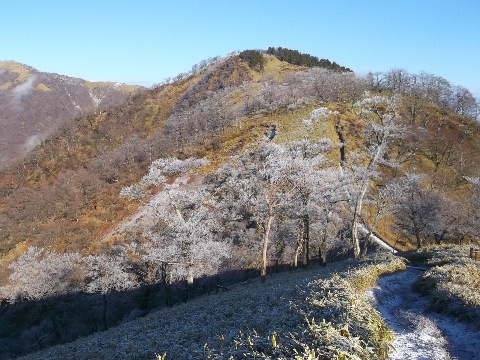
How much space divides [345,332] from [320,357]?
1.64m

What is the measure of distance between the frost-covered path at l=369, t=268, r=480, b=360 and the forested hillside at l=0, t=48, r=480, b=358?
609 inches

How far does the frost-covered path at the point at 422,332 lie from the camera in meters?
14.3

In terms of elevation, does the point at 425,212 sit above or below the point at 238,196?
below

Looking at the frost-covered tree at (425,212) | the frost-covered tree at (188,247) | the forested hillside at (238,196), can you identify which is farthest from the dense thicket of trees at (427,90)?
the frost-covered tree at (188,247)

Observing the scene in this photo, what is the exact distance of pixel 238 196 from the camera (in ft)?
222

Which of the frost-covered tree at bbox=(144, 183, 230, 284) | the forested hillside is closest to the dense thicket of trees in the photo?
the forested hillside

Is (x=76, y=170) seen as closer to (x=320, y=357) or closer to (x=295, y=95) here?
(x=295, y=95)

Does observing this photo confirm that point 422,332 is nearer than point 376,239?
Yes

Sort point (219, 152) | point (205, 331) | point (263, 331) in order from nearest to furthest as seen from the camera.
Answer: point (263, 331) < point (205, 331) < point (219, 152)

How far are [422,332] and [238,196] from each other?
52.2m

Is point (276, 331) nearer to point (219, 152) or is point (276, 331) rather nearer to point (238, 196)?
point (238, 196)

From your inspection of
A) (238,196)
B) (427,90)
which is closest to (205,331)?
(238,196)

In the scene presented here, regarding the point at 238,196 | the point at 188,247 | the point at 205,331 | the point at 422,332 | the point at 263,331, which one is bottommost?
the point at 188,247

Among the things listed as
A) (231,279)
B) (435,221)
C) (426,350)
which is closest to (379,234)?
(435,221)
